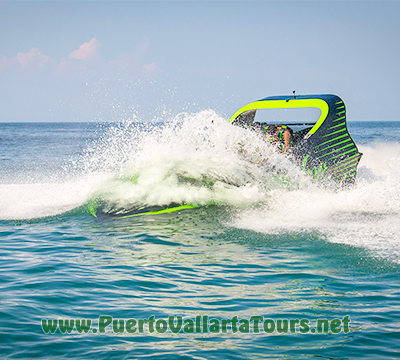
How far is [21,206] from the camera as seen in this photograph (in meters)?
8.35

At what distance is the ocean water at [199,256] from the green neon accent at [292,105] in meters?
1.14

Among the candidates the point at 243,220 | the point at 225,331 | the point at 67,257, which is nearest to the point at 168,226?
the point at 243,220

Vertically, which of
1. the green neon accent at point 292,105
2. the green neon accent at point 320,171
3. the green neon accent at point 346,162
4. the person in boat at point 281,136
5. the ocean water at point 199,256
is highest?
the green neon accent at point 292,105

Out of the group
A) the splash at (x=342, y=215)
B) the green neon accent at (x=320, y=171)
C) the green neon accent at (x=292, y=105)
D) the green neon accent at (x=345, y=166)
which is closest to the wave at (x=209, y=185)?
the splash at (x=342, y=215)

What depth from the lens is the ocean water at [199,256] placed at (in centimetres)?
329

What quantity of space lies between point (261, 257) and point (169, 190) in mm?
3272

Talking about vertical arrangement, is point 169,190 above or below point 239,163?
below

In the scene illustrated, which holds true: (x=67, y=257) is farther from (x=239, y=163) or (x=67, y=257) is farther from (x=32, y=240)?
(x=239, y=163)

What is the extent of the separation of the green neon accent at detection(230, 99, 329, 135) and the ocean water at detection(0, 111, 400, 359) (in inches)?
44.8

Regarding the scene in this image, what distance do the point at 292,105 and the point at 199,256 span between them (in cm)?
510

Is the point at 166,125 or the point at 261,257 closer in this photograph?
the point at 261,257

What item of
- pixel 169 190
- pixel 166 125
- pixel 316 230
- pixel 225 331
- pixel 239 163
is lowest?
pixel 225 331

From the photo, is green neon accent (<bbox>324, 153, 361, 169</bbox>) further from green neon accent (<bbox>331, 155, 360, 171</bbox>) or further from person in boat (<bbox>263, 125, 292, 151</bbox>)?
person in boat (<bbox>263, 125, 292, 151</bbox>)

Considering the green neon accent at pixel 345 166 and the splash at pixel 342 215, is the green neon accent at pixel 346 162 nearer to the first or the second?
the green neon accent at pixel 345 166
